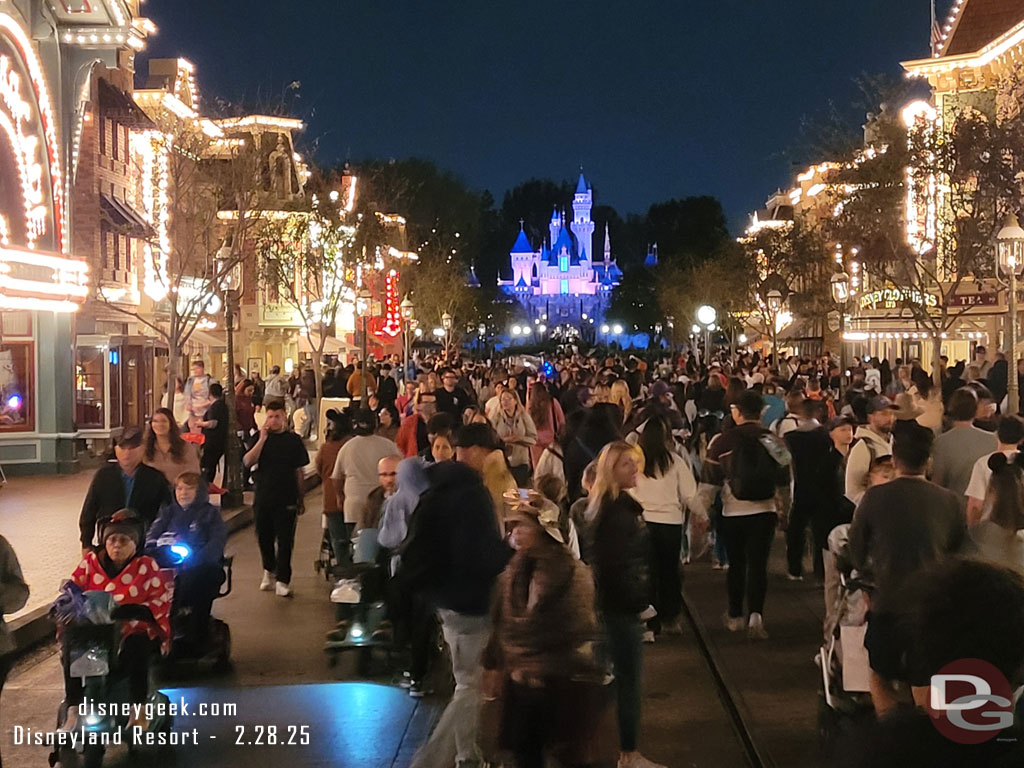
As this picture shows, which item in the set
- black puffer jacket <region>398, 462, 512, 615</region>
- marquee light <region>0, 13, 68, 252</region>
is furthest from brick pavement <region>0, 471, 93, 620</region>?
black puffer jacket <region>398, 462, 512, 615</region>

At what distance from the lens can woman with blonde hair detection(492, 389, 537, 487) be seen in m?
13.0

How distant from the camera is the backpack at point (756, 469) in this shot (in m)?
8.91

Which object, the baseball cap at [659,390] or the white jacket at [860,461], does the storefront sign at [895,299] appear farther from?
the white jacket at [860,461]

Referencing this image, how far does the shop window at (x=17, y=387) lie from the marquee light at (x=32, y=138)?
2.27 metres

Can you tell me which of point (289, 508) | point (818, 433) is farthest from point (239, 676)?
point (818, 433)

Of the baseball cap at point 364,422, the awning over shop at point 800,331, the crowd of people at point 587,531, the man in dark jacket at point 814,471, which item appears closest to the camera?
the crowd of people at point 587,531

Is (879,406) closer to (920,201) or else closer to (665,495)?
(665,495)

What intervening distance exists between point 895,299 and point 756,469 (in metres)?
20.9

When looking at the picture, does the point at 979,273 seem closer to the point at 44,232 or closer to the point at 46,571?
the point at 44,232

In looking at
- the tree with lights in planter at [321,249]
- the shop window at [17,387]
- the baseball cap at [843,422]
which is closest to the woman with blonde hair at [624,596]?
the baseball cap at [843,422]

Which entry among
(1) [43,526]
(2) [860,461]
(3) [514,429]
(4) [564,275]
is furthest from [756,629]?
(4) [564,275]

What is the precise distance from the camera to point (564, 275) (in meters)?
157

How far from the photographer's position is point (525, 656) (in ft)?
14.6

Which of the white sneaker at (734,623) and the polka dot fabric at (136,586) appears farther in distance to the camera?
the white sneaker at (734,623)
